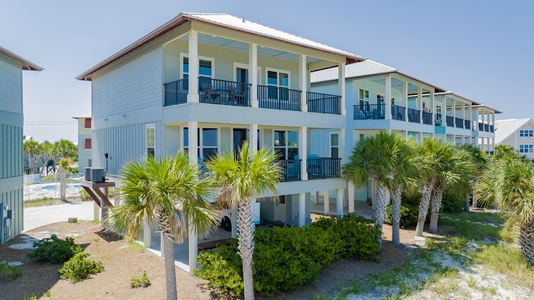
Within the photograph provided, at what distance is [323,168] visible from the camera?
16.9 meters

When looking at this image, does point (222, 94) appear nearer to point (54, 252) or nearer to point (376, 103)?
point (54, 252)

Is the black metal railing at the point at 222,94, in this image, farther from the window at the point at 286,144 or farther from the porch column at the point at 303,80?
the window at the point at 286,144

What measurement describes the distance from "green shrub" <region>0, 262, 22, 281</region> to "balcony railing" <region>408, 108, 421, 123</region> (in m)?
23.9

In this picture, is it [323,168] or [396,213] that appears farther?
[323,168]

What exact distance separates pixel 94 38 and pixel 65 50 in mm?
5637

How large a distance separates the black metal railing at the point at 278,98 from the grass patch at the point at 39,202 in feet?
79.6

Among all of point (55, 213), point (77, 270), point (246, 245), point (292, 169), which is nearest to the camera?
point (246, 245)

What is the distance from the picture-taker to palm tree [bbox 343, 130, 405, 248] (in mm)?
14930

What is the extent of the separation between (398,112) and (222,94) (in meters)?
13.8

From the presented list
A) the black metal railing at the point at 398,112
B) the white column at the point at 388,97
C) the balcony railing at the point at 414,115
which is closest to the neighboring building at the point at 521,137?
the balcony railing at the point at 414,115

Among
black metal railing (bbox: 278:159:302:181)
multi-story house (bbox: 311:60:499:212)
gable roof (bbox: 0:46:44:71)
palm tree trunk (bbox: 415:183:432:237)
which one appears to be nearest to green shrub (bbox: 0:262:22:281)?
gable roof (bbox: 0:46:44:71)

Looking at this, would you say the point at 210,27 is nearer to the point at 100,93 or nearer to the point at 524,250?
the point at 100,93

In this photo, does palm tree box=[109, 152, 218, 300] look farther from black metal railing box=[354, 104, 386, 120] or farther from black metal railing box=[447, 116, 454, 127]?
black metal railing box=[447, 116, 454, 127]

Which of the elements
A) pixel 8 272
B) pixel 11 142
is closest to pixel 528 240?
pixel 8 272
